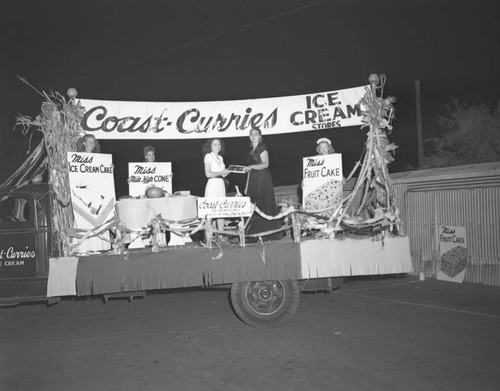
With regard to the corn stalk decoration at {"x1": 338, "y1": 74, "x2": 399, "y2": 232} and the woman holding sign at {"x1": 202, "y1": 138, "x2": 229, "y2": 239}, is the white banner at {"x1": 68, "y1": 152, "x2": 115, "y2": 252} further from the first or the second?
the corn stalk decoration at {"x1": 338, "y1": 74, "x2": 399, "y2": 232}

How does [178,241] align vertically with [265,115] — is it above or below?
below

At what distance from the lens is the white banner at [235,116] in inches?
338

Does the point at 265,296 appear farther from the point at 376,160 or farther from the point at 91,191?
the point at 91,191

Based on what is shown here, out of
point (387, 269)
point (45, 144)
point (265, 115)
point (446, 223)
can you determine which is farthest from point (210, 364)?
point (446, 223)

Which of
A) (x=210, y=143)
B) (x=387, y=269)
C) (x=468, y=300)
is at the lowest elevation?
(x=468, y=300)

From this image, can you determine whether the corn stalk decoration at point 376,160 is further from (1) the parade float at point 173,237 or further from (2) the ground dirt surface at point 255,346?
(2) the ground dirt surface at point 255,346

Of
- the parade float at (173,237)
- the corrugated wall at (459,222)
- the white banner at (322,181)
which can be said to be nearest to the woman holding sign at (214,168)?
the parade float at (173,237)

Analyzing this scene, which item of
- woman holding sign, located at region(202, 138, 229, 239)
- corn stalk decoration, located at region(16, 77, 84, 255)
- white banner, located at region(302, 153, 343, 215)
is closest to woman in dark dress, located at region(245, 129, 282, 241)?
woman holding sign, located at region(202, 138, 229, 239)

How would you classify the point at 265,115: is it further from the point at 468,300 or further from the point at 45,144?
the point at 468,300

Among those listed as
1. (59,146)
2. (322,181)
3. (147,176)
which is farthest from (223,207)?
(147,176)

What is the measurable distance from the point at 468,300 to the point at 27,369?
6.59 metres

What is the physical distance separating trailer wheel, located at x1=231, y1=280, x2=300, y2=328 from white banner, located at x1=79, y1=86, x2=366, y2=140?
320 centimetres

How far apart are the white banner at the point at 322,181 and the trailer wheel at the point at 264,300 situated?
155 cm

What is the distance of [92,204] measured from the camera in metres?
7.37
